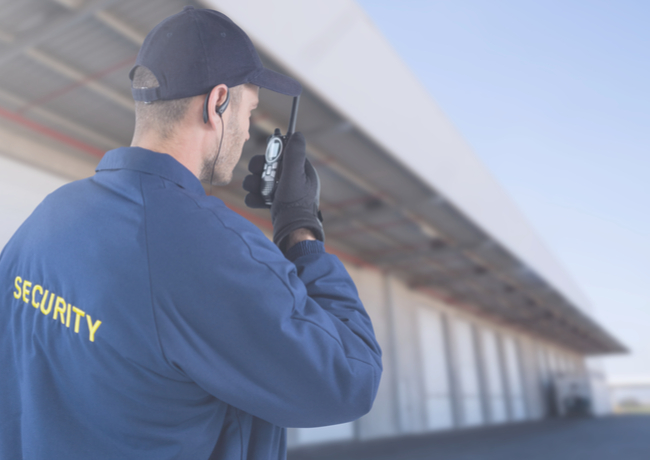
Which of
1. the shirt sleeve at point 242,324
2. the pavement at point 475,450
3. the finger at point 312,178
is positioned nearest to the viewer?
the shirt sleeve at point 242,324

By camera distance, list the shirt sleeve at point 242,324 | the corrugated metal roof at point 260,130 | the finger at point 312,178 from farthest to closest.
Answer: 1. the corrugated metal roof at point 260,130
2. the finger at point 312,178
3. the shirt sleeve at point 242,324

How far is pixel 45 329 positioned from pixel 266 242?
0.45 meters

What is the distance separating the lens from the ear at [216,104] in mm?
1043

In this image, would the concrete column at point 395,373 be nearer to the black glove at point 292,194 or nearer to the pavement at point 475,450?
the pavement at point 475,450

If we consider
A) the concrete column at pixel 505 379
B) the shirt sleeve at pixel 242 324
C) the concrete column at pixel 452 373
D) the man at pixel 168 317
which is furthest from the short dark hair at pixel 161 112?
the concrete column at pixel 505 379

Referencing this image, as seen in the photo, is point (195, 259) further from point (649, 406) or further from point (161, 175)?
point (649, 406)

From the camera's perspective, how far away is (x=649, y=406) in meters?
54.5

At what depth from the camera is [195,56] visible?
1022 mm

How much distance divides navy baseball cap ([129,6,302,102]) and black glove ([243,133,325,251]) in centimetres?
23

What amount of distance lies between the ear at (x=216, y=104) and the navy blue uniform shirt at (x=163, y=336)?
0.51ft

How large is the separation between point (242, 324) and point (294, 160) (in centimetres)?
56

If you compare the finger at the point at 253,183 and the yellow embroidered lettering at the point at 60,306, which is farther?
the finger at the point at 253,183

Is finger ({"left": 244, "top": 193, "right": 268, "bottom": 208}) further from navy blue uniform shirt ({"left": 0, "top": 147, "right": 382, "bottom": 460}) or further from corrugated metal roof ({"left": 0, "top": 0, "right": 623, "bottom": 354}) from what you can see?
corrugated metal roof ({"left": 0, "top": 0, "right": 623, "bottom": 354})

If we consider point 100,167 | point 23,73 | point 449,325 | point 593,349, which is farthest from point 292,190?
point 593,349
